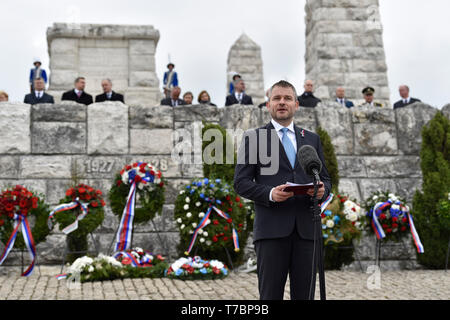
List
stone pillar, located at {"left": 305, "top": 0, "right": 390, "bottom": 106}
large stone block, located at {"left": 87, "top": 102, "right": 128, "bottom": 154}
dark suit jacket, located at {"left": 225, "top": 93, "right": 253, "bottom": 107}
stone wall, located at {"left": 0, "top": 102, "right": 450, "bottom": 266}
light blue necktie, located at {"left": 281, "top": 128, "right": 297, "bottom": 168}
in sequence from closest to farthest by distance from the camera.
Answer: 1. light blue necktie, located at {"left": 281, "top": 128, "right": 297, "bottom": 168}
2. stone wall, located at {"left": 0, "top": 102, "right": 450, "bottom": 266}
3. large stone block, located at {"left": 87, "top": 102, "right": 128, "bottom": 154}
4. dark suit jacket, located at {"left": 225, "top": 93, "right": 253, "bottom": 107}
5. stone pillar, located at {"left": 305, "top": 0, "right": 390, "bottom": 106}

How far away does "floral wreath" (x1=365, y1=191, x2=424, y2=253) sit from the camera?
819cm

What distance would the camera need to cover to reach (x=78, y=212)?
8000mm

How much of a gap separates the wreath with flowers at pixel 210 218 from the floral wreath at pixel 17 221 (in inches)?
83.6

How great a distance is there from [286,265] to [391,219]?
18.6ft

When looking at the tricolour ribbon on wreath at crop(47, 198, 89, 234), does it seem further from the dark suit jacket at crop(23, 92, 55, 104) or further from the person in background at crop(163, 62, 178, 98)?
the person in background at crop(163, 62, 178, 98)

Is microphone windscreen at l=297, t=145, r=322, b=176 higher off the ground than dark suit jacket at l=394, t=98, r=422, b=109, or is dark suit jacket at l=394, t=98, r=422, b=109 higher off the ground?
dark suit jacket at l=394, t=98, r=422, b=109

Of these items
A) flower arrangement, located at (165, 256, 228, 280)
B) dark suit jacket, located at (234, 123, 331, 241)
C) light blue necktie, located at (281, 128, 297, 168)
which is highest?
light blue necktie, located at (281, 128, 297, 168)

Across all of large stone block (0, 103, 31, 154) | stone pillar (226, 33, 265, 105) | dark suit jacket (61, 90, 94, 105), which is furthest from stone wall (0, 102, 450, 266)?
stone pillar (226, 33, 265, 105)

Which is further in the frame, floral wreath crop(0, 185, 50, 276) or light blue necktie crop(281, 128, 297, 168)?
floral wreath crop(0, 185, 50, 276)

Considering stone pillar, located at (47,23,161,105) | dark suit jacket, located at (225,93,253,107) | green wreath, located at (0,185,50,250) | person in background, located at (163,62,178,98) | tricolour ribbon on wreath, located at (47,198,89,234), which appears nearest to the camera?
green wreath, located at (0,185,50,250)

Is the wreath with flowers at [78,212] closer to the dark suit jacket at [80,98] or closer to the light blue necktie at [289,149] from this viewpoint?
the dark suit jacket at [80,98]

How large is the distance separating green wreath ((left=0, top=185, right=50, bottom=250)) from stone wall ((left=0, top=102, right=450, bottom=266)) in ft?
2.89

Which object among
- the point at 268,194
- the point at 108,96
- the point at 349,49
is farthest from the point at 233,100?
the point at 268,194
